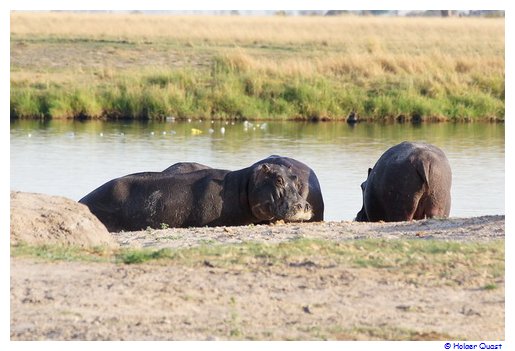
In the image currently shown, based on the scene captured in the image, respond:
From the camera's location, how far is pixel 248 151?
2122 cm

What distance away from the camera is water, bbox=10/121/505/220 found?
1672 cm

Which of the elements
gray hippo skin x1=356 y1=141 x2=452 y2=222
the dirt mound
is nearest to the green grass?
the dirt mound

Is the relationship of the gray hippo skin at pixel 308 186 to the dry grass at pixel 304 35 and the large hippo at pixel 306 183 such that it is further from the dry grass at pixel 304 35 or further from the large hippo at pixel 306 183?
the dry grass at pixel 304 35

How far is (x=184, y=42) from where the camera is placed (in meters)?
39.5

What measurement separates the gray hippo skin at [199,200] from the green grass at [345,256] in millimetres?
3455

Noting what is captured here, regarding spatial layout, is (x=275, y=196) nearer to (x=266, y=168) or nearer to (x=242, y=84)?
(x=266, y=168)

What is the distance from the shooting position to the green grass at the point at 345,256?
7520 millimetres

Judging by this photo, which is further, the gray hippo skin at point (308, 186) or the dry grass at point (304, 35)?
the dry grass at point (304, 35)

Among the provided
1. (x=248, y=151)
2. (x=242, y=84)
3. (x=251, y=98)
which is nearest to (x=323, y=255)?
(x=248, y=151)

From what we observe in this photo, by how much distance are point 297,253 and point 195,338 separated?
190cm

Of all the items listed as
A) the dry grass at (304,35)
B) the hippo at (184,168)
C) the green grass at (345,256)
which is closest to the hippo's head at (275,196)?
the hippo at (184,168)

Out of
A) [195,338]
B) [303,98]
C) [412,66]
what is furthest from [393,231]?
[412,66]

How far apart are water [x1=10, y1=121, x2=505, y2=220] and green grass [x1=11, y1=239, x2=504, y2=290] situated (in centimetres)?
593

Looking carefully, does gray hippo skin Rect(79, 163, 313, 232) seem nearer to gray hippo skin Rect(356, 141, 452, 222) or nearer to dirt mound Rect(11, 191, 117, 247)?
gray hippo skin Rect(356, 141, 452, 222)
